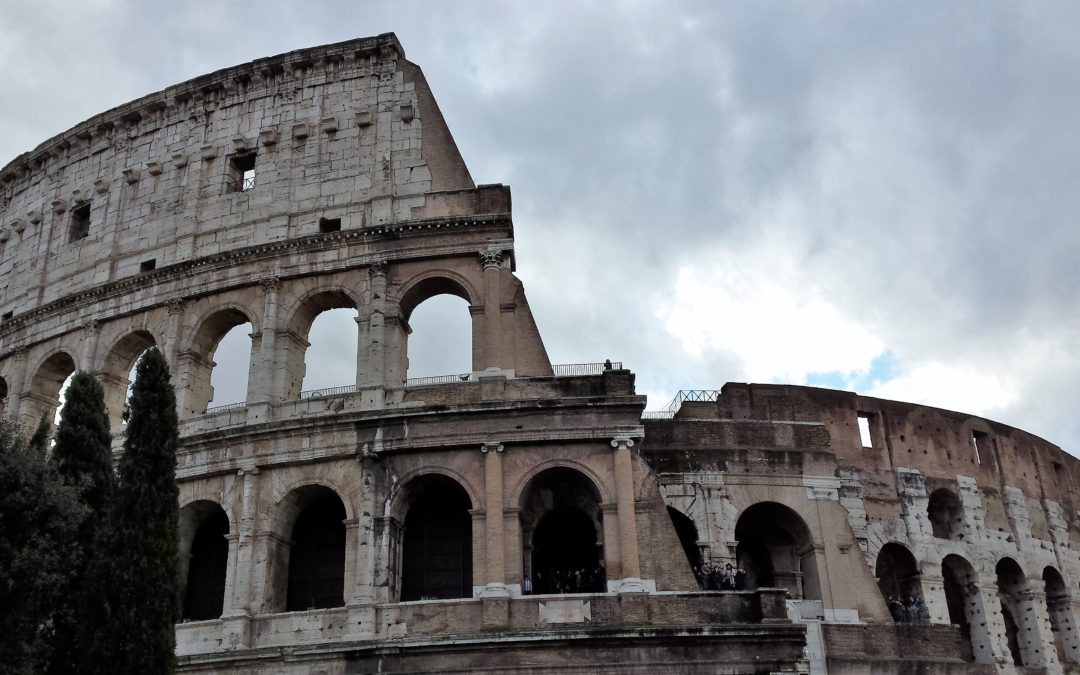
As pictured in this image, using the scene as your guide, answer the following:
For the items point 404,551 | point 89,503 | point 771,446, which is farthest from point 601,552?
point 89,503

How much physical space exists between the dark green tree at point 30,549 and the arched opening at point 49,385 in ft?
31.8

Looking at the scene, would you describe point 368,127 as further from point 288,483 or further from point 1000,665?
point 1000,665

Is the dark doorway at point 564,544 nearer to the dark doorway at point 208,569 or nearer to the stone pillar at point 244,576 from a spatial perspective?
the stone pillar at point 244,576

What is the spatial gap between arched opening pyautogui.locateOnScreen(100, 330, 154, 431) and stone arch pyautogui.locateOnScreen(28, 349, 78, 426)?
44.7 inches

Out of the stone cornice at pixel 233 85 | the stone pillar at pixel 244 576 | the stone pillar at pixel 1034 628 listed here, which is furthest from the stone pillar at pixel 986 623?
the stone cornice at pixel 233 85

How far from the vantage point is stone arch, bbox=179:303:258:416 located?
19.8 m

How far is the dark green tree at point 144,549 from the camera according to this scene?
12555 mm

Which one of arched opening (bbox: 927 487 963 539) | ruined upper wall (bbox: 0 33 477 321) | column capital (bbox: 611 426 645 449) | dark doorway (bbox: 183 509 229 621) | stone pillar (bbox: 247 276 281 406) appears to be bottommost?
dark doorway (bbox: 183 509 229 621)

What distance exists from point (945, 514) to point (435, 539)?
561 inches

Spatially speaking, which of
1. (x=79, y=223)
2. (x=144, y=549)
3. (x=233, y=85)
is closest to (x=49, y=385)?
(x=79, y=223)

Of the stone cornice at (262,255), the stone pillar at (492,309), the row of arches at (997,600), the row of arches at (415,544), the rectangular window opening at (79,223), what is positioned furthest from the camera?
the rectangular window opening at (79,223)

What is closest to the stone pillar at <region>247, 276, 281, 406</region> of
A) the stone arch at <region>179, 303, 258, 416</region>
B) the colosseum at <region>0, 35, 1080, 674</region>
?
the colosseum at <region>0, 35, 1080, 674</region>

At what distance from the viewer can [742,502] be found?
2020 centimetres

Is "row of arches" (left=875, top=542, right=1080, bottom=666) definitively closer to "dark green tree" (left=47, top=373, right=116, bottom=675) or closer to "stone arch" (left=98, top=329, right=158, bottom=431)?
"dark green tree" (left=47, top=373, right=116, bottom=675)
